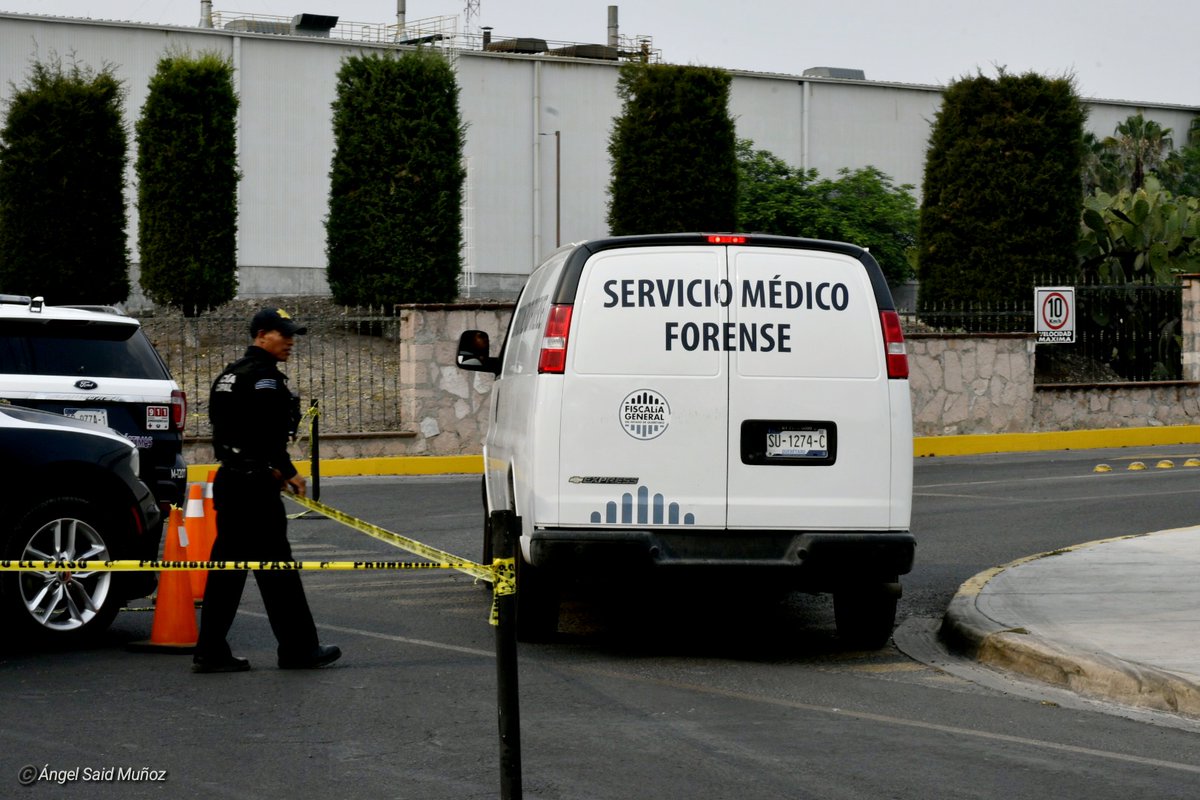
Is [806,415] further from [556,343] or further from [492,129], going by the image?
[492,129]

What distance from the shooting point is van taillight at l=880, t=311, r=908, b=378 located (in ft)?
26.8

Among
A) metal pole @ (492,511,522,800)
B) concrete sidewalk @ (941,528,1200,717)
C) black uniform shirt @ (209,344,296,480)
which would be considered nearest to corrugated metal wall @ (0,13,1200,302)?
concrete sidewalk @ (941,528,1200,717)

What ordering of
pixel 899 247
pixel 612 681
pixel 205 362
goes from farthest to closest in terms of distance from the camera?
pixel 899 247 → pixel 205 362 → pixel 612 681

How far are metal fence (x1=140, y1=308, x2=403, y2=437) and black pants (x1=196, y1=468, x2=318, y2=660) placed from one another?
12.3 meters

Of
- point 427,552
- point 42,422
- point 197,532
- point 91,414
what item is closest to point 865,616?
point 427,552

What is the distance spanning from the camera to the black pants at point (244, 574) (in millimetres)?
7676

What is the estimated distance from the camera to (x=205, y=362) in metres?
24.2

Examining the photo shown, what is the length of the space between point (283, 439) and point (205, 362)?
1699 centimetres

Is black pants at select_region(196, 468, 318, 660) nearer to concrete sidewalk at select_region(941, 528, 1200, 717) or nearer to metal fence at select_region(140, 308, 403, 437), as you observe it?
concrete sidewalk at select_region(941, 528, 1200, 717)

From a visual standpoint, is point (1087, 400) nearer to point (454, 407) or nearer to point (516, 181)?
point (454, 407)

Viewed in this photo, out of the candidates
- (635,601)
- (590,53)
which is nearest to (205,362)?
(635,601)

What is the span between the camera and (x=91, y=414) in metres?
11.8

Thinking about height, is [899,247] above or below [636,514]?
above

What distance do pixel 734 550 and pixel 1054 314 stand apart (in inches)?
736
